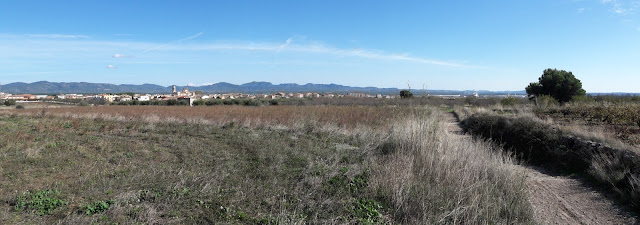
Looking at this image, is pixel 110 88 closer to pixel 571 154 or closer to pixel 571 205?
pixel 571 154

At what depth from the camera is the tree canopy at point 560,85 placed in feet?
110

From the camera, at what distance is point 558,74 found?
3453cm

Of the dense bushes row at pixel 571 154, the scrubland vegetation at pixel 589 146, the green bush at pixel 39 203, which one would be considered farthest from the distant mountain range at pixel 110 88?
the green bush at pixel 39 203

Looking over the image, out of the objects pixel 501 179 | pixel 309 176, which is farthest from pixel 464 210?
pixel 309 176

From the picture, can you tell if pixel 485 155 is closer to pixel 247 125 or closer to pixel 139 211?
pixel 139 211

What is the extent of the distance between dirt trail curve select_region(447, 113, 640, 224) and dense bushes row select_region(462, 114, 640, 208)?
0.35 metres

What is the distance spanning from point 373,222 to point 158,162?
5.18 metres

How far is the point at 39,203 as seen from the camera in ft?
14.1

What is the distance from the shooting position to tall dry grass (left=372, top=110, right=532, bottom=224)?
4.45 m

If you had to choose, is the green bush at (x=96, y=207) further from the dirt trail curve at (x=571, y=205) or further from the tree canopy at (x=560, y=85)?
the tree canopy at (x=560, y=85)

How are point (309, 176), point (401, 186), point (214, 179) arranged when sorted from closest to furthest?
point (401, 186)
point (214, 179)
point (309, 176)

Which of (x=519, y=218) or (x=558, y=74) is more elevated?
(x=558, y=74)

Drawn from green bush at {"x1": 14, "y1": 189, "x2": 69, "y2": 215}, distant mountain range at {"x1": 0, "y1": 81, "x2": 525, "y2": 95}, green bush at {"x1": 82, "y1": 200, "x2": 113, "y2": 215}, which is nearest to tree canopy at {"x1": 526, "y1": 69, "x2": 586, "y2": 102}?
green bush at {"x1": 82, "y1": 200, "x2": 113, "y2": 215}

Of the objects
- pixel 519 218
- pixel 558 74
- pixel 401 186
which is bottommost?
pixel 519 218
